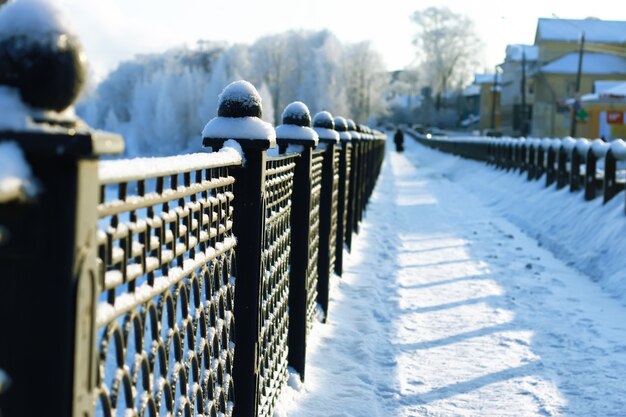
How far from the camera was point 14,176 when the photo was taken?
132 centimetres

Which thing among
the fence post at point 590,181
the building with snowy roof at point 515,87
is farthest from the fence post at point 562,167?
the building with snowy roof at point 515,87

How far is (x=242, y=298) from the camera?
3520 mm

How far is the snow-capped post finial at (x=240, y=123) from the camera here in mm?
3340

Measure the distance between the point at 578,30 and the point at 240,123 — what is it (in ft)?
238

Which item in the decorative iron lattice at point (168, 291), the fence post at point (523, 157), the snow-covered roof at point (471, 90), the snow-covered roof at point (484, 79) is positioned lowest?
the fence post at point (523, 157)

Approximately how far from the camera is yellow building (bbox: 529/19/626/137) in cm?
6594

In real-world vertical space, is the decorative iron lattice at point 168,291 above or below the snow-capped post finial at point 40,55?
below

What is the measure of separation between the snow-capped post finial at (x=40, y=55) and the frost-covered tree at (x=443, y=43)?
99767 millimetres

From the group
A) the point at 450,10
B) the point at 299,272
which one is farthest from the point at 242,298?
the point at 450,10

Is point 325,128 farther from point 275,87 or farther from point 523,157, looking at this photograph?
point 275,87

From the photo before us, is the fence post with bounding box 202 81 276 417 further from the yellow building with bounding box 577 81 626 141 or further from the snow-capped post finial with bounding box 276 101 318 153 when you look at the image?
the yellow building with bounding box 577 81 626 141

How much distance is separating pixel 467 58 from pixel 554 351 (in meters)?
99.5

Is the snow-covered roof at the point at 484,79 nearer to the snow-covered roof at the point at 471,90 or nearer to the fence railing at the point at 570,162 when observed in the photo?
the snow-covered roof at the point at 471,90

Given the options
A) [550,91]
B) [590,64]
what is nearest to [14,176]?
[550,91]
